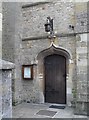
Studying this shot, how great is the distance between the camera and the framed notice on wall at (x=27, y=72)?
7031mm

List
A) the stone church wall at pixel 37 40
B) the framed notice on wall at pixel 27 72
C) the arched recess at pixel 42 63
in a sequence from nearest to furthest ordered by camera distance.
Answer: the stone church wall at pixel 37 40 < the arched recess at pixel 42 63 < the framed notice on wall at pixel 27 72

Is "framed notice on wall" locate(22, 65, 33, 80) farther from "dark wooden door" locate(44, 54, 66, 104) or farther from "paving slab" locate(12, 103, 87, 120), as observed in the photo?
"paving slab" locate(12, 103, 87, 120)

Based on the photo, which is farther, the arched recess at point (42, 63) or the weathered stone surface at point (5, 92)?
the arched recess at point (42, 63)

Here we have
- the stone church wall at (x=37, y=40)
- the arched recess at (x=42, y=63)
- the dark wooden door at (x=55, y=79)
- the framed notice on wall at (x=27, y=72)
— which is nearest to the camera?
the stone church wall at (x=37, y=40)

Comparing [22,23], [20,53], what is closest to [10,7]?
[22,23]

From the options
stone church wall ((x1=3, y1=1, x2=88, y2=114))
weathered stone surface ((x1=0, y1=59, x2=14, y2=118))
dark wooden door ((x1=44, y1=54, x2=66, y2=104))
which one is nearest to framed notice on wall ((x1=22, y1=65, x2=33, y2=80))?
stone church wall ((x1=3, y1=1, x2=88, y2=114))

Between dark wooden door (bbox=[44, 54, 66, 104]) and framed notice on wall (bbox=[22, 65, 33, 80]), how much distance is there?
62 cm

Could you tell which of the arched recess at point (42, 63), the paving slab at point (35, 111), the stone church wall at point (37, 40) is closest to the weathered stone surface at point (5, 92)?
the paving slab at point (35, 111)

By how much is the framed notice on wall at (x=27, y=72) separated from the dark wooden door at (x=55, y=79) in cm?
62

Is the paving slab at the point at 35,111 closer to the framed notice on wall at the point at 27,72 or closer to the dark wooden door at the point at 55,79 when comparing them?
the dark wooden door at the point at 55,79

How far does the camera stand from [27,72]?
23.3 ft

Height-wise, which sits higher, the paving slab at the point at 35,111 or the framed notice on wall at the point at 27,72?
the framed notice on wall at the point at 27,72

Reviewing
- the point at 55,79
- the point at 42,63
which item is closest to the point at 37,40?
the point at 42,63

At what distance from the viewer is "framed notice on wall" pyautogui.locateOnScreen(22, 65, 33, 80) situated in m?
7.03
